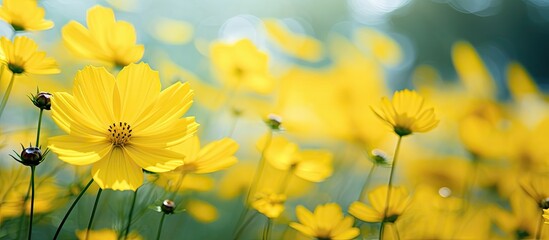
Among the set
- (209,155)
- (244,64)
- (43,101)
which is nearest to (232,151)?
(209,155)

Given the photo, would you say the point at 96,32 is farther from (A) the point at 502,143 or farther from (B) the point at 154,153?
(A) the point at 502,143

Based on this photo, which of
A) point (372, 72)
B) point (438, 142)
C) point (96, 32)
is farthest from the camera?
point (438, 142)

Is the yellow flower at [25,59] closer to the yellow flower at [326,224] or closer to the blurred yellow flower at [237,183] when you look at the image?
the yellow flower at [326,224]

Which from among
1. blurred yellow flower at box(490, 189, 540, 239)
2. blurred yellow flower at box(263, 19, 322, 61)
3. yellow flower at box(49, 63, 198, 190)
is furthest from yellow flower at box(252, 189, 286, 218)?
blurred yellow flower at box(263, 19, 322, 61)

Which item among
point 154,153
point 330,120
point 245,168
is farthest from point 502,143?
point 154,153

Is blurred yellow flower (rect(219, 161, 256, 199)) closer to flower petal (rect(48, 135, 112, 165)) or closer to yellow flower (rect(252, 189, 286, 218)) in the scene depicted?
yellow flower (rect(252, 189, 286, 218))

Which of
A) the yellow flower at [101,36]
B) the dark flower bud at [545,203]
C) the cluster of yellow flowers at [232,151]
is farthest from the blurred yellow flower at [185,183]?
the dark flower bud at [545,203]

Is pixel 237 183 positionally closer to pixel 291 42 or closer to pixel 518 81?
pixel 291 42
